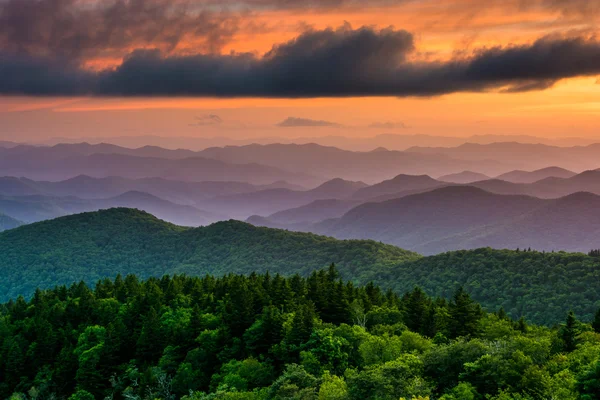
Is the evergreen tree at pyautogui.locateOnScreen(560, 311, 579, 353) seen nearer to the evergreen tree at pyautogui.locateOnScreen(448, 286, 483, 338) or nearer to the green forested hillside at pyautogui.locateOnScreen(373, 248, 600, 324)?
the evergreen tree at pyautogui.locateOnScreen(448, 286, 483, 338)

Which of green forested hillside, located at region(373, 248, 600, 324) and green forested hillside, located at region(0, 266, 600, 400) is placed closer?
green forested hillside, located at region(0, 266, 600, 400)

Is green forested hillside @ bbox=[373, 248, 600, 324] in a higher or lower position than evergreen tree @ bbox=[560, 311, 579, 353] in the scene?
lower

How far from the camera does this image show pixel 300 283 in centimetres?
9300

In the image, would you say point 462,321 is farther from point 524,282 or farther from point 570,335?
point 524,282

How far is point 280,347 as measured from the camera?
70.4 m

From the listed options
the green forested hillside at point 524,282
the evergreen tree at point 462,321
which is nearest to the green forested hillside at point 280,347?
the evergreen tree at point 462,321

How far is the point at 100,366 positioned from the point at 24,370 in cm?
1568

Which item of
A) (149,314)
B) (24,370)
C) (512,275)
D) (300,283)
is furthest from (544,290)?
(24,370)

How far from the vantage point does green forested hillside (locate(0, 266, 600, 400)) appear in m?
49.8

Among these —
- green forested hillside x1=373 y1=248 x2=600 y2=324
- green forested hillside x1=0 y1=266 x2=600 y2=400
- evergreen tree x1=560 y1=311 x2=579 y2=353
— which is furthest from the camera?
green forested hillside x1=373 y1=248 x2=600 y2=324

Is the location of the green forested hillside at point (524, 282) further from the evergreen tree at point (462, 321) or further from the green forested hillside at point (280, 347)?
the evergreen tree at point (462, 321)

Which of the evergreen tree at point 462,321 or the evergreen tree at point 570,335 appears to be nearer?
the evergreen tree at point 570,335

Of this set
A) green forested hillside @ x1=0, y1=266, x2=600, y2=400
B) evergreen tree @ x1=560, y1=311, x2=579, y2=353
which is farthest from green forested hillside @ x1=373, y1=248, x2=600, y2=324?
evergreen tree @ x1=560, y1=311, x2=579, y2=353

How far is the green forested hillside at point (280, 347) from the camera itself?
163 ft
